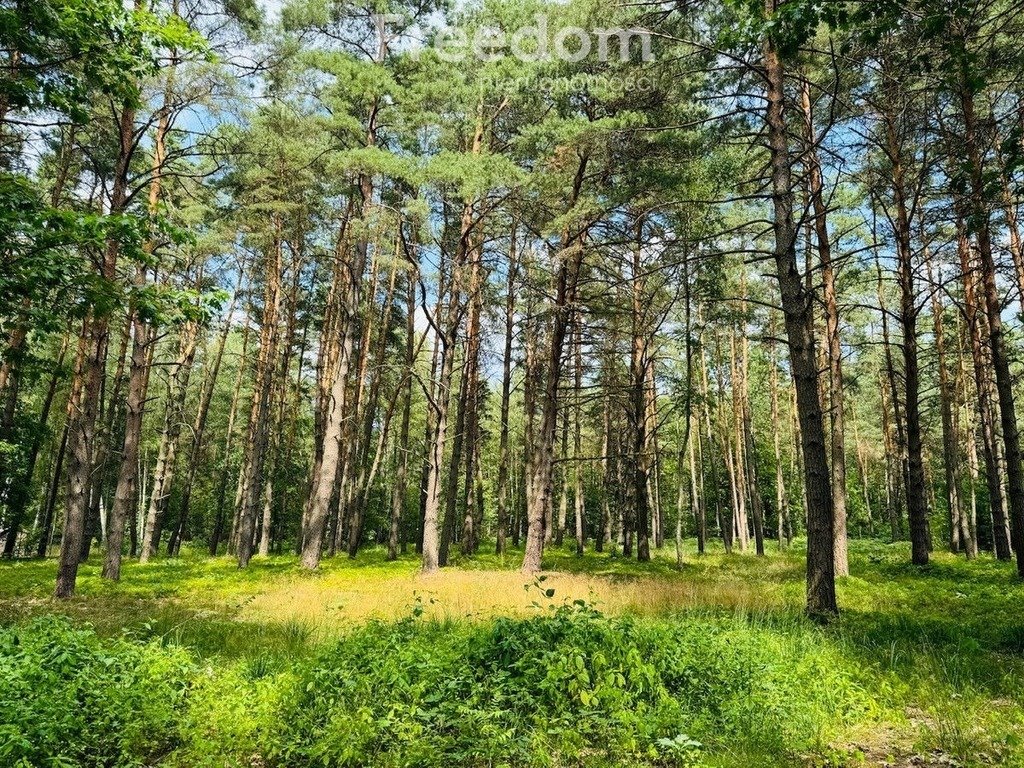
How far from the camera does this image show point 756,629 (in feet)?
20.1

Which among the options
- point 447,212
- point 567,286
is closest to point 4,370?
point 447,212

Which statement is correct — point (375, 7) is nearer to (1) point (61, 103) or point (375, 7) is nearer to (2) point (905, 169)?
(1) point (61, 103)

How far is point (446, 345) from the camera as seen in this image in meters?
14.3

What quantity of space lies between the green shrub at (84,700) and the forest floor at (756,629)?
0.36 meters

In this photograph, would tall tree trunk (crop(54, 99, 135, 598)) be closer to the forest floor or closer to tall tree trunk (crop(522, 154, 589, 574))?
the forest floor

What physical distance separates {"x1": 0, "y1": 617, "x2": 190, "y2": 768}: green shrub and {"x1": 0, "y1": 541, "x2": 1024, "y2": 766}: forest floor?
0.36 m

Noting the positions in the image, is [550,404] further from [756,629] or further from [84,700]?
[84,700]

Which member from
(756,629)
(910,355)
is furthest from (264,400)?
(910,355)

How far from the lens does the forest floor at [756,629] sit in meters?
3.83

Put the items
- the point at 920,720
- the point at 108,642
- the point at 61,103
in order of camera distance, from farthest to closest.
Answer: the point at 61,103
the point at 108,642
the point at 920,720

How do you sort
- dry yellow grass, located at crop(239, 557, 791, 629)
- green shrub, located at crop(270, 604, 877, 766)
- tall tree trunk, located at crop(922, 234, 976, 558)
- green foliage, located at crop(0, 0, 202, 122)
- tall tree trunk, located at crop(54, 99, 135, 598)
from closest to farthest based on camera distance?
green shrub, located at crop(270, 604, 877, 766), green foliage, located at crop(0, 0, 202, 122), dry yellow grass, located at crop(239, 557, 791, 629), tall tree trunk, located at crop(54, 99, 135, 598), tall tree trunk, located at crop(922, 234, 976, 558)

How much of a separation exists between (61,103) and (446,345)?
873cm

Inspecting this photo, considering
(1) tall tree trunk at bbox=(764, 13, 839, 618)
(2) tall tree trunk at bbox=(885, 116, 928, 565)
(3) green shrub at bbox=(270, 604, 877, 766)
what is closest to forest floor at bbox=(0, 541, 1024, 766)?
(3) green shrub at bbox=(270, 604, 877, 766)

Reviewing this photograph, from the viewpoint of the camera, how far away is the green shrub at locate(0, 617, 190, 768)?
3.10 meters
